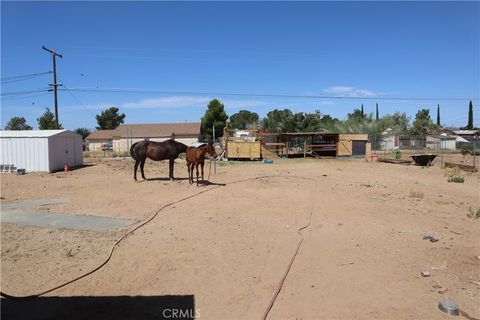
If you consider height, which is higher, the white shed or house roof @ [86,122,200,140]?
house roof @ [86,122,200,140]

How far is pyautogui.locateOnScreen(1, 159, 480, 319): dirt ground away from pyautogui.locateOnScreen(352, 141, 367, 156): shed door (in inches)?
996

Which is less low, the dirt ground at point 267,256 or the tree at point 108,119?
the tree at point 108,119

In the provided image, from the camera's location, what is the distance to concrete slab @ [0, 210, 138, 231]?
8.16 m

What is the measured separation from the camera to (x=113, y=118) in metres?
89.6

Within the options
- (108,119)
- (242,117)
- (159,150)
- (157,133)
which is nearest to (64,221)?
(159,150)

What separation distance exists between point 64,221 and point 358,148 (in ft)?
106

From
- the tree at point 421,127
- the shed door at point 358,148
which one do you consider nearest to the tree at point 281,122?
the tree at point 421,127

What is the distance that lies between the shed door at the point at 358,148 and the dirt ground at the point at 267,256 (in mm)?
25306

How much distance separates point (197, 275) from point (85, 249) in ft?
7.29

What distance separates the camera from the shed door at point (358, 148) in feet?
121

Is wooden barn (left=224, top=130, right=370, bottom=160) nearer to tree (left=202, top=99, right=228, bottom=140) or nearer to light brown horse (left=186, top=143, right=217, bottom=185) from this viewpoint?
light brown horse (left=186, top=143, right=217, bottom=185)

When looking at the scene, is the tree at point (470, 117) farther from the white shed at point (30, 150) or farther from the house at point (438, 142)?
the white shed at point (30, 150)

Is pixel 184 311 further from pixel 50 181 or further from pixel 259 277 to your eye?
pixel 50 181

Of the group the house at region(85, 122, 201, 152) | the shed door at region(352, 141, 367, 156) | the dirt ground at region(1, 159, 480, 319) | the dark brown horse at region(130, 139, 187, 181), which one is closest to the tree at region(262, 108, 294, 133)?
the house at region(85, 122, 201, 152)
